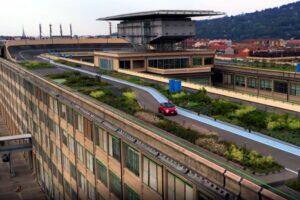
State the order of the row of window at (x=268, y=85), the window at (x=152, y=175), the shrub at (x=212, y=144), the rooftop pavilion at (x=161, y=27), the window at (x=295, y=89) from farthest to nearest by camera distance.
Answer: the rooftop pavilion at (x=161, y=27)
the row of window at (x=268, y=85)
the window at (x=295, y=89)
the window at (x=152, y=175)
the shrub at (x=212, y=144)

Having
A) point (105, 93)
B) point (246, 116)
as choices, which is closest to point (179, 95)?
point (105, 93)

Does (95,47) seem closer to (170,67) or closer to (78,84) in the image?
(170,67)

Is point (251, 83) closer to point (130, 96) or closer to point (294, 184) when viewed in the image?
point (130, 96)

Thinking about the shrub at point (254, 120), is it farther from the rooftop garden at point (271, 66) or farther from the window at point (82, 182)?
the rooftop garden at point (271, 66)

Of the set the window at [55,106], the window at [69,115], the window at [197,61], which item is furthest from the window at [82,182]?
the window at [197,61]

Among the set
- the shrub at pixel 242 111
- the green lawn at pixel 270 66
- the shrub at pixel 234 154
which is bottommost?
the shrub at pixel 234 154

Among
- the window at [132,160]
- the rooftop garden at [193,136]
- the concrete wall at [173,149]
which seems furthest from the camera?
the window at [132,160]

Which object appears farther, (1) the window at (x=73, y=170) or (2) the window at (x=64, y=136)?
(2) the window at (x=64, y=136)
